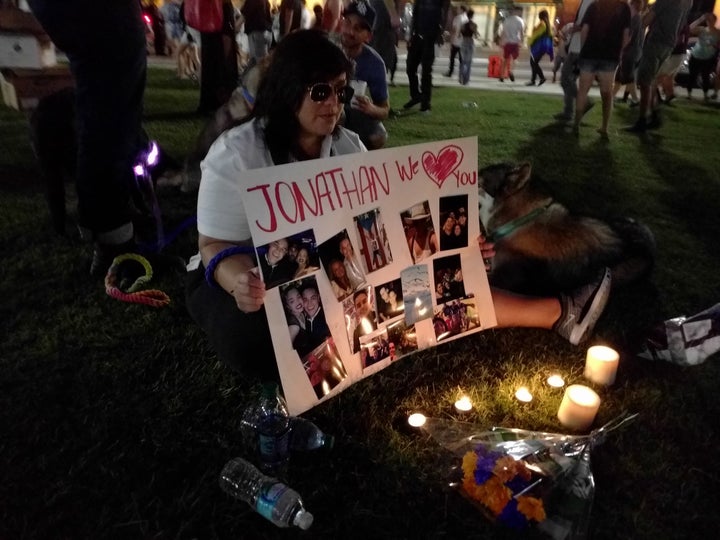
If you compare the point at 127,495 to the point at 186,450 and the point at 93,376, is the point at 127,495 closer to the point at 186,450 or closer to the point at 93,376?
the point at 186,450

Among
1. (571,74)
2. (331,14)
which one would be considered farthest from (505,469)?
(571,74)

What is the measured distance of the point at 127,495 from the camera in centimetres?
156

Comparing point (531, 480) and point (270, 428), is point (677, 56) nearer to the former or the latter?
point (531, 480)

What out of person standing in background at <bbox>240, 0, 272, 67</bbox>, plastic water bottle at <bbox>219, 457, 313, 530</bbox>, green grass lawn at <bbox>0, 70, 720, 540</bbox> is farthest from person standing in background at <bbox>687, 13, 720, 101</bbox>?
plastic water bottle at <bbox>219, 457, 313, 530</bbox>

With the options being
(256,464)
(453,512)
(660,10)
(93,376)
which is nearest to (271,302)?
(256,464)

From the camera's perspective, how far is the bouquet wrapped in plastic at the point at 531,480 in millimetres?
1500

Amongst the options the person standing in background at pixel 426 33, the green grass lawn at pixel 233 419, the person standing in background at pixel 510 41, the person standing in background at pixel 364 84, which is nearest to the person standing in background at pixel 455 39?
the person standing in background at pixel 510 41

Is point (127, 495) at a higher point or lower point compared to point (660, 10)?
lower

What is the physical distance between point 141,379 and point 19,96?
4.91m

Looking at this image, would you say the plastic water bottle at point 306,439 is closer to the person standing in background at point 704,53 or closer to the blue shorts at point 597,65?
the blue shorts at point 597,65

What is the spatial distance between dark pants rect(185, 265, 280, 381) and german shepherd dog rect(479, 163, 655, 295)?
1.46 m

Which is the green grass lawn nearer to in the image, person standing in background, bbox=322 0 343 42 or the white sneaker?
the white sneaker

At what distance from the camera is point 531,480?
5.06 ft

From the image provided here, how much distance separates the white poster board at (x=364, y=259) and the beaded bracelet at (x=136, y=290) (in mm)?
1170
